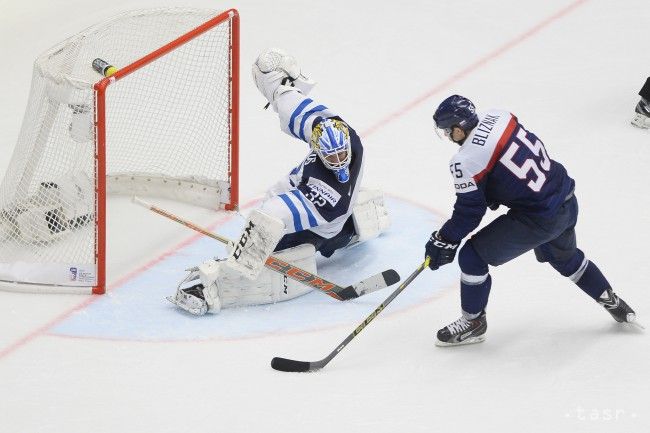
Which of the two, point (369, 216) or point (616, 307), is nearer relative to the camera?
point (616, 307)

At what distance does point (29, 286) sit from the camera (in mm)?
5230

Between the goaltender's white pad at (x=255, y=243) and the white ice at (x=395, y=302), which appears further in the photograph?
the goaltender's white pad at (x=255, y=243)

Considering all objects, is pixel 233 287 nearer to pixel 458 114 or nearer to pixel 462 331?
pixel 462 331

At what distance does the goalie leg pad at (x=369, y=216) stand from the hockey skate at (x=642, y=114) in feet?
5.32

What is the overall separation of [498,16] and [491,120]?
349 centimetres

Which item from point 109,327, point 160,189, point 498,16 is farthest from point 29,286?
point 498,16


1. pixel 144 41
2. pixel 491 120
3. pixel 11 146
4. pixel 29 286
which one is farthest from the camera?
pixel 11 146

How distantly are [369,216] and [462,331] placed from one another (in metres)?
0.95

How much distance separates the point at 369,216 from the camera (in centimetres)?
551

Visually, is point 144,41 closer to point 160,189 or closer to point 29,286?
point 160,189

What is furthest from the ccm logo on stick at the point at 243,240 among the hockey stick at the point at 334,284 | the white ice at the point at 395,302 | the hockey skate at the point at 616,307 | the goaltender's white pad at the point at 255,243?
the hockey skate at the point at 616,307

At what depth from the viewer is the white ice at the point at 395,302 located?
434 centimetres

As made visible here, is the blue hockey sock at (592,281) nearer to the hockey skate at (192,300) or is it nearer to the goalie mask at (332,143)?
the goalie mask at (332,143)

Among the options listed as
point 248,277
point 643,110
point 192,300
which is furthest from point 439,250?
point 643,110
